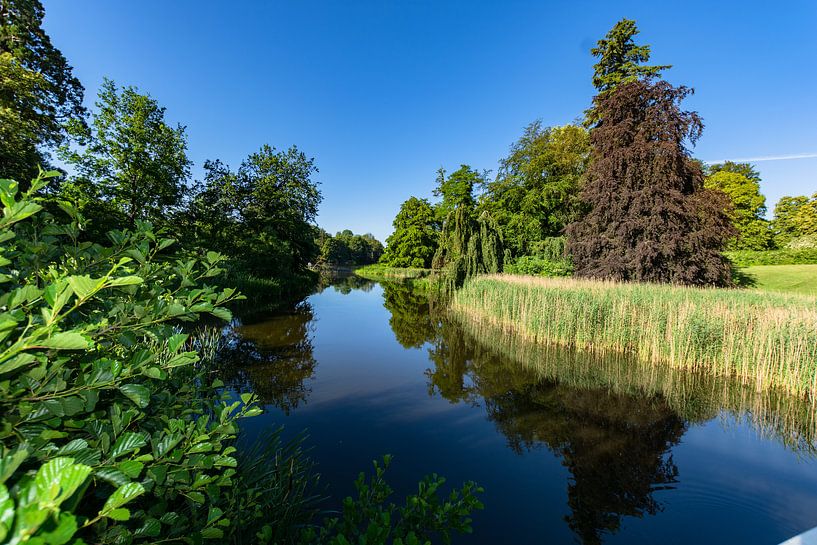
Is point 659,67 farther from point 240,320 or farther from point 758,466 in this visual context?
point 240,320

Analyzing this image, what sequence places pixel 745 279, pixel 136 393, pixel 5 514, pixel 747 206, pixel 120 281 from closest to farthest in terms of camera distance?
pixel 5 514, pixel 120 281, pixel 136 393, pixel 745 279, pixel 747 206

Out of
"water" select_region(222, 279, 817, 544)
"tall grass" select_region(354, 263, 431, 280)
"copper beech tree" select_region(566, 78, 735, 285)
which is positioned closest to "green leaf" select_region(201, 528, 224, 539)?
"water" select_region(222, 279, 817, 544)

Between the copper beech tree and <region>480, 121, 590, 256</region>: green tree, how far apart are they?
4787 mm

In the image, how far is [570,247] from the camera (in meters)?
16.4

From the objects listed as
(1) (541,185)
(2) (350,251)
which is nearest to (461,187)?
(1) (541,185)

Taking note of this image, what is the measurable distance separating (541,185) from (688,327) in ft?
55.9

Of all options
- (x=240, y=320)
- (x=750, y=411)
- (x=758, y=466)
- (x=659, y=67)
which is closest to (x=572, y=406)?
(x=758, y=466)

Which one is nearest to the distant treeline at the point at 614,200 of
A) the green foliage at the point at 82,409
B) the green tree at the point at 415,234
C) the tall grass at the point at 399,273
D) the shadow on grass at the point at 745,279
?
the shadow on grass at the point at 745,279

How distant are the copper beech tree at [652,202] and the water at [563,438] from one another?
28.8ft

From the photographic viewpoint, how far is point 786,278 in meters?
16.2

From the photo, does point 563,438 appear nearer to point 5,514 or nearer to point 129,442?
point 129,442

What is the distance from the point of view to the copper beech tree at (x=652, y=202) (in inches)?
520

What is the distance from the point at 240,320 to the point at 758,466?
1313 cm

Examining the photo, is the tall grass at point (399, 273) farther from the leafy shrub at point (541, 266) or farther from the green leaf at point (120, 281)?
the green leaf at point (120, 281)
